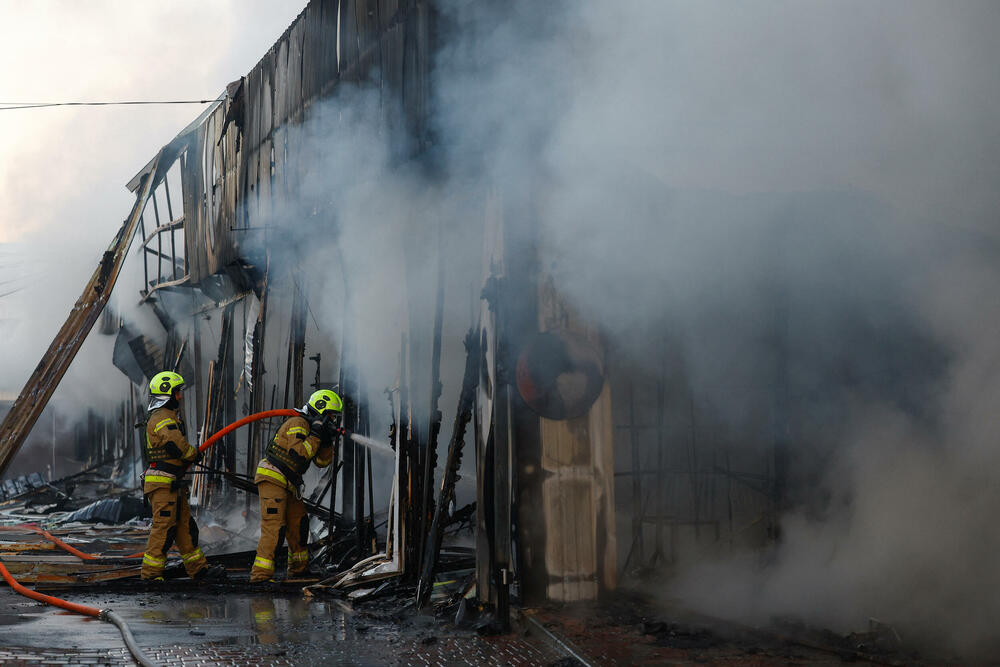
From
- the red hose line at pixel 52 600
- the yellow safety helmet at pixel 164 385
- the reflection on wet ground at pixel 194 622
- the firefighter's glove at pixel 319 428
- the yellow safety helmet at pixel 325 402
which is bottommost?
the reflection on wet ground at pixel 194 622

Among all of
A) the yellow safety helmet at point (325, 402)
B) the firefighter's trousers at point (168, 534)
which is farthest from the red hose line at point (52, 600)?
the yellow safety helmet at point (325, 402)

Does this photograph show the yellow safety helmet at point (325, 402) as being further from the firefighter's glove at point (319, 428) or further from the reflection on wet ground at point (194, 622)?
the reflection on wet ground at point (194, 622)

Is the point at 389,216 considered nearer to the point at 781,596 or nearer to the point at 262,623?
the point at 262,623

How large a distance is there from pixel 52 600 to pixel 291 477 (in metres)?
1.82

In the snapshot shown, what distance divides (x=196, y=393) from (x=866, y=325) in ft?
39.8

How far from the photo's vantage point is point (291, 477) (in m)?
7.14

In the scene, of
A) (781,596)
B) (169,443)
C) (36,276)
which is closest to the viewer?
(781,596)

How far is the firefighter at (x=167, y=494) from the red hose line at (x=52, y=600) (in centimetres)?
93

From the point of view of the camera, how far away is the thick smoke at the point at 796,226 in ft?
15.4

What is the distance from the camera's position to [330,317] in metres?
9.83

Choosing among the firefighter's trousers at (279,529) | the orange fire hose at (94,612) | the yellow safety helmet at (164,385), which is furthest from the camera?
the yellow safety helmet at (164,385)

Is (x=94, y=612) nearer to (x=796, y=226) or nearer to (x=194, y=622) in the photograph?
(x=194, y=622)

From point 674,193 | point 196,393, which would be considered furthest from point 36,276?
A: point 674,193

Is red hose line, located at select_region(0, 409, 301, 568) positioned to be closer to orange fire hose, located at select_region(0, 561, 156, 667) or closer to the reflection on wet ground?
the reflection on wet ground
